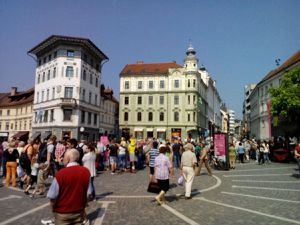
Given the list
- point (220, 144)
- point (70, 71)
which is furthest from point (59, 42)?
point (220, 144)

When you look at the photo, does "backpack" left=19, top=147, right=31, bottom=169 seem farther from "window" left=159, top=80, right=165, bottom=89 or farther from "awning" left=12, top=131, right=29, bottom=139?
"window" left=159, top=80, right=165, bottom=89

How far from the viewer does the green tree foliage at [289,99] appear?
25344 mm

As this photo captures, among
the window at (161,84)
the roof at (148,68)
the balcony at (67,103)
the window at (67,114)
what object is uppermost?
the roof at (148,68)

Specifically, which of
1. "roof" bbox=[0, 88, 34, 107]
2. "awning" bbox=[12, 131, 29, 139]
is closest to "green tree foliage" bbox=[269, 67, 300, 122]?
"awning" bbox=[12, 131, 29, 139]

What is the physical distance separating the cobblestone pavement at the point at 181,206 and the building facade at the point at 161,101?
47.0 meters

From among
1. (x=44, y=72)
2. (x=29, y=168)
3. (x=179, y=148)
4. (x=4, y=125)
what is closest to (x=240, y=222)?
(x=29, y=168)

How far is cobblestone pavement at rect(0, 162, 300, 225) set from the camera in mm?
6656

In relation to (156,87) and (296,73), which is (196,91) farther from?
(296,73)

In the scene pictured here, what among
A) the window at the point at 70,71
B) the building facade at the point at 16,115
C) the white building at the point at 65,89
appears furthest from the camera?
the building facade at the point at 16,115

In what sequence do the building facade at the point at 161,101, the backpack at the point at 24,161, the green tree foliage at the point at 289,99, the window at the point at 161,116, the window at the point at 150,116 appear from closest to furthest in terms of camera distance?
the backpack at the point at 24,161
the green tree foliage at the point at 289,99
the building facade at the point at 161,101
the window at the point at 161,116
the window at the point at 150,116

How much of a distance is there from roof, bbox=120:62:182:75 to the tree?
3601 centimetres

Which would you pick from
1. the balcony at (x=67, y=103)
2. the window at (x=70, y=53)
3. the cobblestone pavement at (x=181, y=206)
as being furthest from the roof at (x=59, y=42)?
the cobblestone pavement at (x=181, y=206)

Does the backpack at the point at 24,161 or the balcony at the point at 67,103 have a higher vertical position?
Answer: the balcony at the point at 67,103

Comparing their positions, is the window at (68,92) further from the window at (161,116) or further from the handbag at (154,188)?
the handbag at (154,188)
